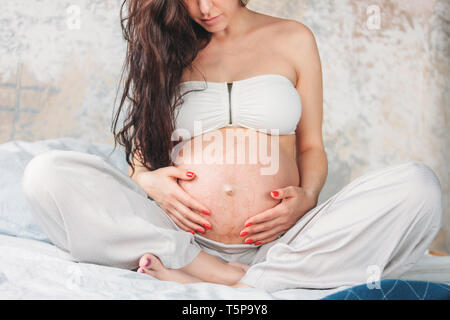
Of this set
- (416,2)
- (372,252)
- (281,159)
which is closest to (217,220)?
(281,159)

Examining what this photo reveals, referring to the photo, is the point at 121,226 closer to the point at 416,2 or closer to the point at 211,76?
the point at 211,76

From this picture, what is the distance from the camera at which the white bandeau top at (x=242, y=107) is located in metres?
1.32

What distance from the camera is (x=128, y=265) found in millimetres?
1097

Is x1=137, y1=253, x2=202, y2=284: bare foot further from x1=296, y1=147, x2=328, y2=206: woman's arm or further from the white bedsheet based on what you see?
x1=296, y1=147, x2=328, y2=206: woman's arm

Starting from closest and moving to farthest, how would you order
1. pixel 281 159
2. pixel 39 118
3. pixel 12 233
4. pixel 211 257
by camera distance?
pixel 211 257, pixel 281 159, pixel 12 233, pixel 39 118

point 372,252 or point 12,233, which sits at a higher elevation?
point 372,252

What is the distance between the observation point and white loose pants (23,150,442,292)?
3.32ft

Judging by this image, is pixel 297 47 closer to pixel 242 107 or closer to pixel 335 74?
pixel 242 107

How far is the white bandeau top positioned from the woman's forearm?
11 centimetres

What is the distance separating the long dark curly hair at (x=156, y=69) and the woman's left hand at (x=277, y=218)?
0.32m

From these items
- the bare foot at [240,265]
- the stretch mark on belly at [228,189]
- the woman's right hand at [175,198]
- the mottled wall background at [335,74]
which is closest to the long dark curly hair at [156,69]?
the woman's right hand at [175,198]

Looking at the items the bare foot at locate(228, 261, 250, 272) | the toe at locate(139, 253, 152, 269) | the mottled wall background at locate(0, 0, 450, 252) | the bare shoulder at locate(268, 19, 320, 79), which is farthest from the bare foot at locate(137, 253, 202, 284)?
the mottled wall background at locate(0, 0, 450, 252)

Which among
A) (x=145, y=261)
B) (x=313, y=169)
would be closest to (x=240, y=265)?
(x=145, y=261)

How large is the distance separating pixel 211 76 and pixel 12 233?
2.28 feet
